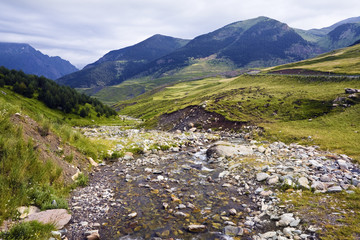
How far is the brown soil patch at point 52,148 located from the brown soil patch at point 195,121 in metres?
31.8

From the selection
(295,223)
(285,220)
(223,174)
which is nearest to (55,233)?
(285,220)

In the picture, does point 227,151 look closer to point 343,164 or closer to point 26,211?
point 343,164

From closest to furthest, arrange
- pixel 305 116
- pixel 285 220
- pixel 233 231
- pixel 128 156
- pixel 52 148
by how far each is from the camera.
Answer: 1. pixel 233 231
2. pixel 285 220
3. pixel 52 148
4. pixel 128 156
5. pixel 305 116

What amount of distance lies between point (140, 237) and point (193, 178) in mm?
8596

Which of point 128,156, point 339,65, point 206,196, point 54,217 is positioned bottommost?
point 206,196

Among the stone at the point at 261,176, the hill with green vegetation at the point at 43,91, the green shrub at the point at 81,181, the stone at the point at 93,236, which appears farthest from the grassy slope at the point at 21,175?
the hill with green vegetation at the point at 43,91

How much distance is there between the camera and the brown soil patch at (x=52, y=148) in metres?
13.6

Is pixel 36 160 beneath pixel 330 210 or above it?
above

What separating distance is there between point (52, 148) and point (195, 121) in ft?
124

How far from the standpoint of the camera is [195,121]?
50.2 meters

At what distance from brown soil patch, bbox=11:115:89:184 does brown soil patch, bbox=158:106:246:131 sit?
104 ft

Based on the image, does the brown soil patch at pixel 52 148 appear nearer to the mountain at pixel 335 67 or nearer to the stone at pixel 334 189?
the stone at pixel 334 189

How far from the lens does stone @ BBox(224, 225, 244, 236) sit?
967cm

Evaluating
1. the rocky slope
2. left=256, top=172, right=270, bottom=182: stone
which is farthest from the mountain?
left=256, top=172, right=270, bottom=182: stone
